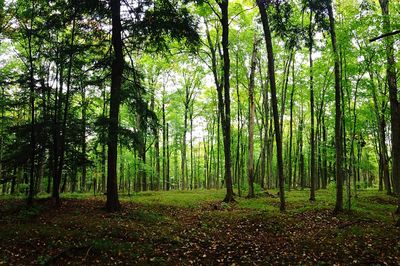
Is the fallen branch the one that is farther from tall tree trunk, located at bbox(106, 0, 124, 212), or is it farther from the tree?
the tree

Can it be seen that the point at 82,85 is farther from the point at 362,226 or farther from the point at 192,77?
the point at 192,77

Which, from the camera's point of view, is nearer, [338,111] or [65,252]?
[65,252]

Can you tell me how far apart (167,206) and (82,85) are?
7.84 m

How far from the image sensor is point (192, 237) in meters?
10.3

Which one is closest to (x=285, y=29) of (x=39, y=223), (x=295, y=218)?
(x=295, y=218)

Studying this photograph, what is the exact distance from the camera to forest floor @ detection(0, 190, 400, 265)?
8.15 metres

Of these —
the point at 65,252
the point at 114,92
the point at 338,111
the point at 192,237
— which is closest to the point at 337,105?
the point at 338,111

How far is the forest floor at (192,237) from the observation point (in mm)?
8148

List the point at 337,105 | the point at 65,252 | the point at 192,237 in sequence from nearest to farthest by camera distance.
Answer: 1. the point at 65,252
2. the point at 192,237
3. the point at 337,105

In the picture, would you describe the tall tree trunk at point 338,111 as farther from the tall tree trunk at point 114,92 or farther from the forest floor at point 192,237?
the tall tree trunk at point 114,92

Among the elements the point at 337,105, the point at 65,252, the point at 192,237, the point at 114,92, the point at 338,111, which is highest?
the point at 114,92

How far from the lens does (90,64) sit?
45.2ft

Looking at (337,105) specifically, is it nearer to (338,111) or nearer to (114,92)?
(338,111)

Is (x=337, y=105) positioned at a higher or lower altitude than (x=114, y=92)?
lower
